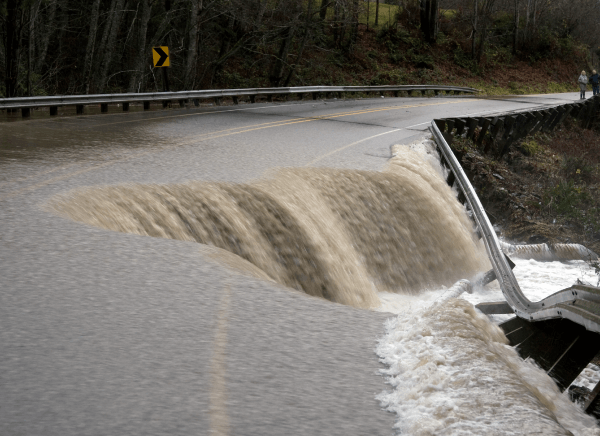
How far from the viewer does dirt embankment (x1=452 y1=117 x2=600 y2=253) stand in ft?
48.3

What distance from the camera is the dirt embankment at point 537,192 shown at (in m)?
14.7

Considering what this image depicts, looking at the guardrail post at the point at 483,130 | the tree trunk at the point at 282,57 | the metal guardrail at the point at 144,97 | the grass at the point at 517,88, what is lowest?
the grass at the point at 517,88

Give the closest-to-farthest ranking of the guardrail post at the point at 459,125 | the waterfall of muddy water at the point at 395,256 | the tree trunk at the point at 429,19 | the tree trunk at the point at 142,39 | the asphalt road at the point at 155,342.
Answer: the asphalt road at the point at 155,342
the waterfall of muddy water at the point at 395,256
the guardrail post at the point at 459,125
the tree trunk at the point at 142,39
the tree trunk at the point at 429,19

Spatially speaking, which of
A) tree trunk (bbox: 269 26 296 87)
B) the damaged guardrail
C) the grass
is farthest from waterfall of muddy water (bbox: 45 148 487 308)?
the grass

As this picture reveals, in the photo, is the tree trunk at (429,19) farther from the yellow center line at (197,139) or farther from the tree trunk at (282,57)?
the yellow center line at (197,139)

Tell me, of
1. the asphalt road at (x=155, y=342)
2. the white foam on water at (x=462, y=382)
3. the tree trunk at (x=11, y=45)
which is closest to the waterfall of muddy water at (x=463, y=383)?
the white foam on water at (x=462, y=382)

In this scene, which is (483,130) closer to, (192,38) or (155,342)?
(192,38)

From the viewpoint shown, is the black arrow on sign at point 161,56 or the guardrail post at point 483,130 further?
the black arrow on sign at point 161,56

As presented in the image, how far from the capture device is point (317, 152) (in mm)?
12797

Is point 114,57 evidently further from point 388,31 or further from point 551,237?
point 551,237

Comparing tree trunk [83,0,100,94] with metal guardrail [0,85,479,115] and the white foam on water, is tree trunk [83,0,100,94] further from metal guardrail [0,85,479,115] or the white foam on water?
the white foam on water

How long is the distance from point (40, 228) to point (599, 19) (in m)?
65.9

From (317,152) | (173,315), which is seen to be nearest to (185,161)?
(317,152)

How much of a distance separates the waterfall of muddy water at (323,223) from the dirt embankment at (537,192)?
347 cm
